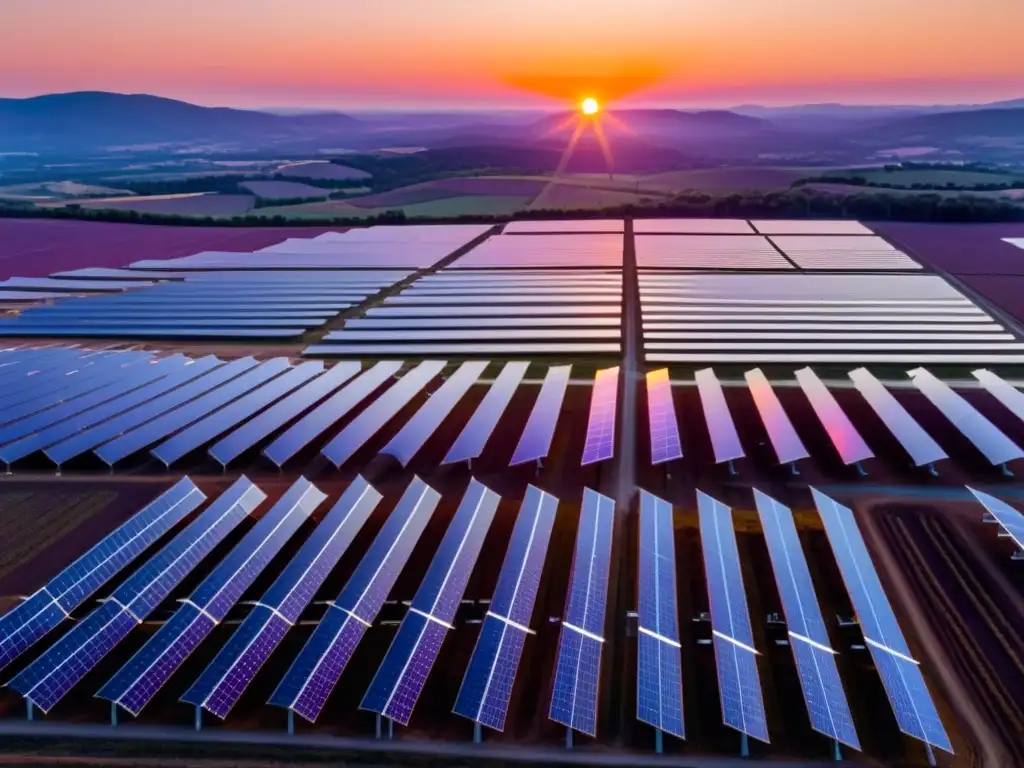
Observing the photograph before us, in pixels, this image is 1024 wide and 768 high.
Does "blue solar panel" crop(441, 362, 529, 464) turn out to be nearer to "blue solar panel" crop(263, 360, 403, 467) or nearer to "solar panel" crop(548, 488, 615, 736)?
"blue solar panel" crop(263, 360, 403, 467)

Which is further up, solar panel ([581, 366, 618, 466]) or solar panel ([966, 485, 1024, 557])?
solar panel ([966, 485, 1024, 557])

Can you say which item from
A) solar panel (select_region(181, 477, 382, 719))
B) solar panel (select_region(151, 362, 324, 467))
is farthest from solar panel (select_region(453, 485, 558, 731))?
solar panel (select_region(151, 362, 324, 467))

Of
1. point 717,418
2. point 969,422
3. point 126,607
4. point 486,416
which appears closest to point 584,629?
point 126,607

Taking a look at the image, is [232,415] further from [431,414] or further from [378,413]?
[431,414]

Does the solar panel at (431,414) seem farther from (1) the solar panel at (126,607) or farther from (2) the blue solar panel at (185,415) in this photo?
(2) the blue solar panel at (185,415)

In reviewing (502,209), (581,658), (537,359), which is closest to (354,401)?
(537,359)

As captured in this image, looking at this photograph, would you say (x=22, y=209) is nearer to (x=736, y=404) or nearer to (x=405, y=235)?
(x=405, y=235)
